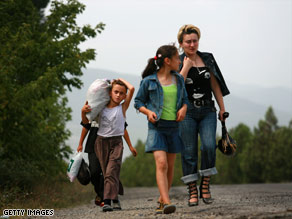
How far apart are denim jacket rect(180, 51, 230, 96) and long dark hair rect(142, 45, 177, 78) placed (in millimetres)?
579

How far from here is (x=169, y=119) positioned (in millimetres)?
6109

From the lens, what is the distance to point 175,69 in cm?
632

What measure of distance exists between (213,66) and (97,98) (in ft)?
5.46

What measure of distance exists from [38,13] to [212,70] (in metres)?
11.7

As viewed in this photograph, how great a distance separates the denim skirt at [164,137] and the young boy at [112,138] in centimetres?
89

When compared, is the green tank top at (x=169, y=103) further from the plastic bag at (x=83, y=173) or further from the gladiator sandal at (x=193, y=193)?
the plastic bag at (x=83, y=173)

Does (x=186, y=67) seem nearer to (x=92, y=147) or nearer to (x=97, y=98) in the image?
(x=97, y=98)

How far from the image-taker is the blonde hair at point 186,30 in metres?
6.80

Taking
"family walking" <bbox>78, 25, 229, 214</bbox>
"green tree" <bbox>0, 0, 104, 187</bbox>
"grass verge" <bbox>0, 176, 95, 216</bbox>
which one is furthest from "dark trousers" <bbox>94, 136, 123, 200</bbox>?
"green tree" <bbox>0, 0, 104, 187</bbox>

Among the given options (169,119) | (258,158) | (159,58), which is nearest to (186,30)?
(159,58)

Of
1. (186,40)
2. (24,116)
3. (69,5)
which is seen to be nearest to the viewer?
(186,40)

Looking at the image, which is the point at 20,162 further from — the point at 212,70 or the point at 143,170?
the point at 143,170

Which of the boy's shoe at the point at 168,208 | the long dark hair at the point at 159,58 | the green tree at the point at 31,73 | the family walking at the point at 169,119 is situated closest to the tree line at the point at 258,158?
the green tree at the point at 31,73

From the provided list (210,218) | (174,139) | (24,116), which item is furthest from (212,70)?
(24,116)
